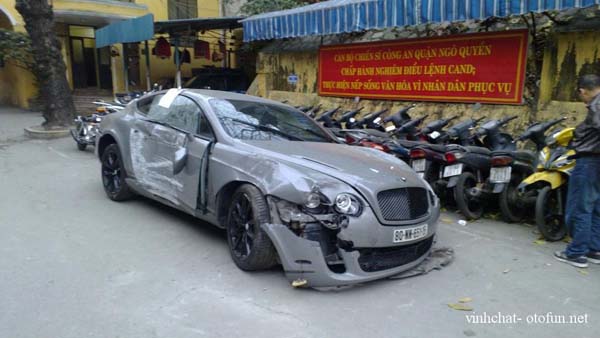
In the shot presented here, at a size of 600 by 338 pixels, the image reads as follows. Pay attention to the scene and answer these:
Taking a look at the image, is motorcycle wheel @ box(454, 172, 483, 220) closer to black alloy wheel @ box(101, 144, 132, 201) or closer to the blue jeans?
the blue jeans

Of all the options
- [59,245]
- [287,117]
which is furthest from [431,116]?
[59,245]

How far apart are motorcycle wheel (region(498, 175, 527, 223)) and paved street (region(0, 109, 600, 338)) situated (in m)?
0.15

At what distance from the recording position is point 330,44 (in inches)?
399

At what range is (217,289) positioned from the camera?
142 inches

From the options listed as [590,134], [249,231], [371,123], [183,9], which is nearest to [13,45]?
[183,9]

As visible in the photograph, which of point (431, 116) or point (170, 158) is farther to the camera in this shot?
point (431, 116)

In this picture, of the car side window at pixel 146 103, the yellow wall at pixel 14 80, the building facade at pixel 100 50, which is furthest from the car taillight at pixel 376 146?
the yellow wall at pixel 14 80

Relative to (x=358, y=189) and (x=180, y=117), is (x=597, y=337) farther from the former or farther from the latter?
(x=180, y=117)

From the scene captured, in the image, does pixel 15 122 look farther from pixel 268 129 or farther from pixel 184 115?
pixel 268 129

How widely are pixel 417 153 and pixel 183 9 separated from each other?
1914 centimetres

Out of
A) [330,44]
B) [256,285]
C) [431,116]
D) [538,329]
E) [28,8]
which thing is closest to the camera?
[538,329]

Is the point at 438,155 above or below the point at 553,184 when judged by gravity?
above

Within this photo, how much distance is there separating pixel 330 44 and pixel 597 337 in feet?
26.9

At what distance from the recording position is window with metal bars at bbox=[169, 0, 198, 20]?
2138 cm
